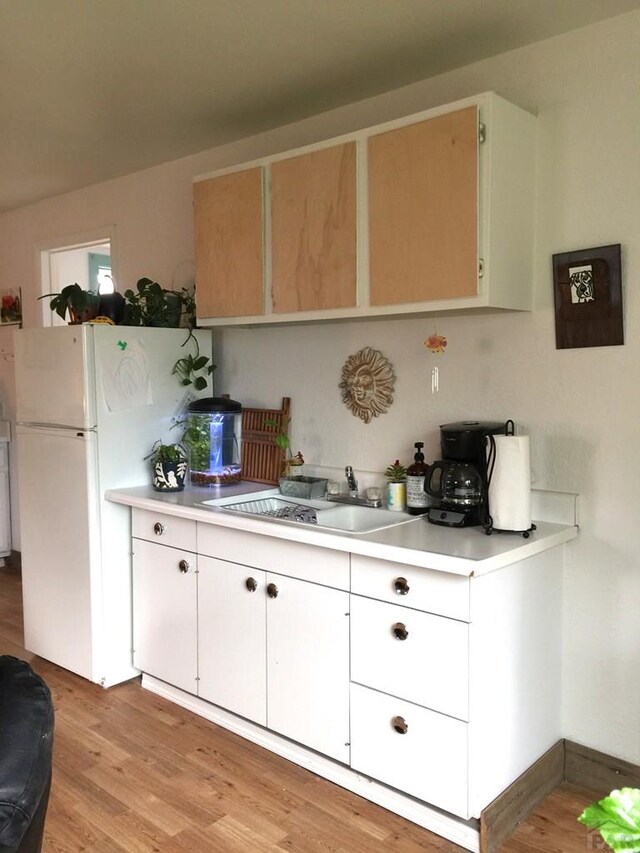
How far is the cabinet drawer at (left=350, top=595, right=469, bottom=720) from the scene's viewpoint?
6.68 feet

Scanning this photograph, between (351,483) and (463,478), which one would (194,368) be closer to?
(351,483)

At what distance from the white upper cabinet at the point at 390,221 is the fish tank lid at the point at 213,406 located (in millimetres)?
436

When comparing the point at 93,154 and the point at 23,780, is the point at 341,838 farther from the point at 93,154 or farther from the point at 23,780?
the point at 93,154

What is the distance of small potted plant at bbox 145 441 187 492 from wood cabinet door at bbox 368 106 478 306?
1.21 m

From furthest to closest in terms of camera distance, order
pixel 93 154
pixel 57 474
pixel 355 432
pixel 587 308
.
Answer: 1. pixel 93 154
2. pixel 57 474
3. pixel 355 432
4. pixel 587 308

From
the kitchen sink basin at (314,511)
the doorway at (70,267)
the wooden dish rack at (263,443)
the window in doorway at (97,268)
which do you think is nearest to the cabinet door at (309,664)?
the kitchen sink basin at (314,511)

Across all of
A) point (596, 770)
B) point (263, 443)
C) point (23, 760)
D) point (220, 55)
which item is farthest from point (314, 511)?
point (23, 760)

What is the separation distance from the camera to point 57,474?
3.21 m

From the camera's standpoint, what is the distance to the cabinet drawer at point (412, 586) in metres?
2.02

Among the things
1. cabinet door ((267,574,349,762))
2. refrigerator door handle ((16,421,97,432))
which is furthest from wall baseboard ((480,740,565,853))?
refrigerator door handle ((16,421,97,432))

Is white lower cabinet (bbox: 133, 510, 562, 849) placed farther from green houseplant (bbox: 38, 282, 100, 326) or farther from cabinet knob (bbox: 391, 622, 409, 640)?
green houseplant (bbox: 38, 282, 100, 326)

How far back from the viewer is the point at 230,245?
2982 mm

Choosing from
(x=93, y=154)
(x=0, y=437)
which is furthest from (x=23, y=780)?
(x=0, y=437)

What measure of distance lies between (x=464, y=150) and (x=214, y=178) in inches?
47.6
